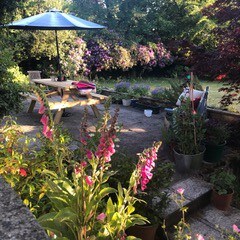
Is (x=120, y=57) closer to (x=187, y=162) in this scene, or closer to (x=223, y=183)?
(x=187, y=162)

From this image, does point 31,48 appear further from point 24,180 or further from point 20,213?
point 20,213

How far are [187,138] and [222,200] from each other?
0.96 meters

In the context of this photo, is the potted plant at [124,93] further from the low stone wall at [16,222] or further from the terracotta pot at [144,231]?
the low stone wall at [16,222]

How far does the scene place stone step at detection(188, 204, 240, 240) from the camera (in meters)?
2.59

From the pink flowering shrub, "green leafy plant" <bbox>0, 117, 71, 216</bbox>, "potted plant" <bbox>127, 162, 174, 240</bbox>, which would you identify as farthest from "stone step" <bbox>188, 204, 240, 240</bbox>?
"green leafy plant" <bbox>0, 117, 71, 216</bbox>

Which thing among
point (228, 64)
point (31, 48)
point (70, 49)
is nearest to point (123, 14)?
point (70, 49)

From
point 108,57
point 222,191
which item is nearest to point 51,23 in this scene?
Answer: point 222,191

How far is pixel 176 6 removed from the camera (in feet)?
50.3

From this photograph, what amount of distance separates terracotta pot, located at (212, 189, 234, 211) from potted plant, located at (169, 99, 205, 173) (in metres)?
0.60

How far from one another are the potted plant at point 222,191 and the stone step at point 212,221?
7 cm

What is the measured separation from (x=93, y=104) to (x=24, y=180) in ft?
11.2

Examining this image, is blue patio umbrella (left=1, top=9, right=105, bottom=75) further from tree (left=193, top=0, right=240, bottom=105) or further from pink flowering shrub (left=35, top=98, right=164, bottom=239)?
pink flowering shrub (left=35, top=98, right=164, bottom=239)

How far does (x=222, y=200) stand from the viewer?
2967 millimetres

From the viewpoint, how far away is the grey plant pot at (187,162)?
139 inches
